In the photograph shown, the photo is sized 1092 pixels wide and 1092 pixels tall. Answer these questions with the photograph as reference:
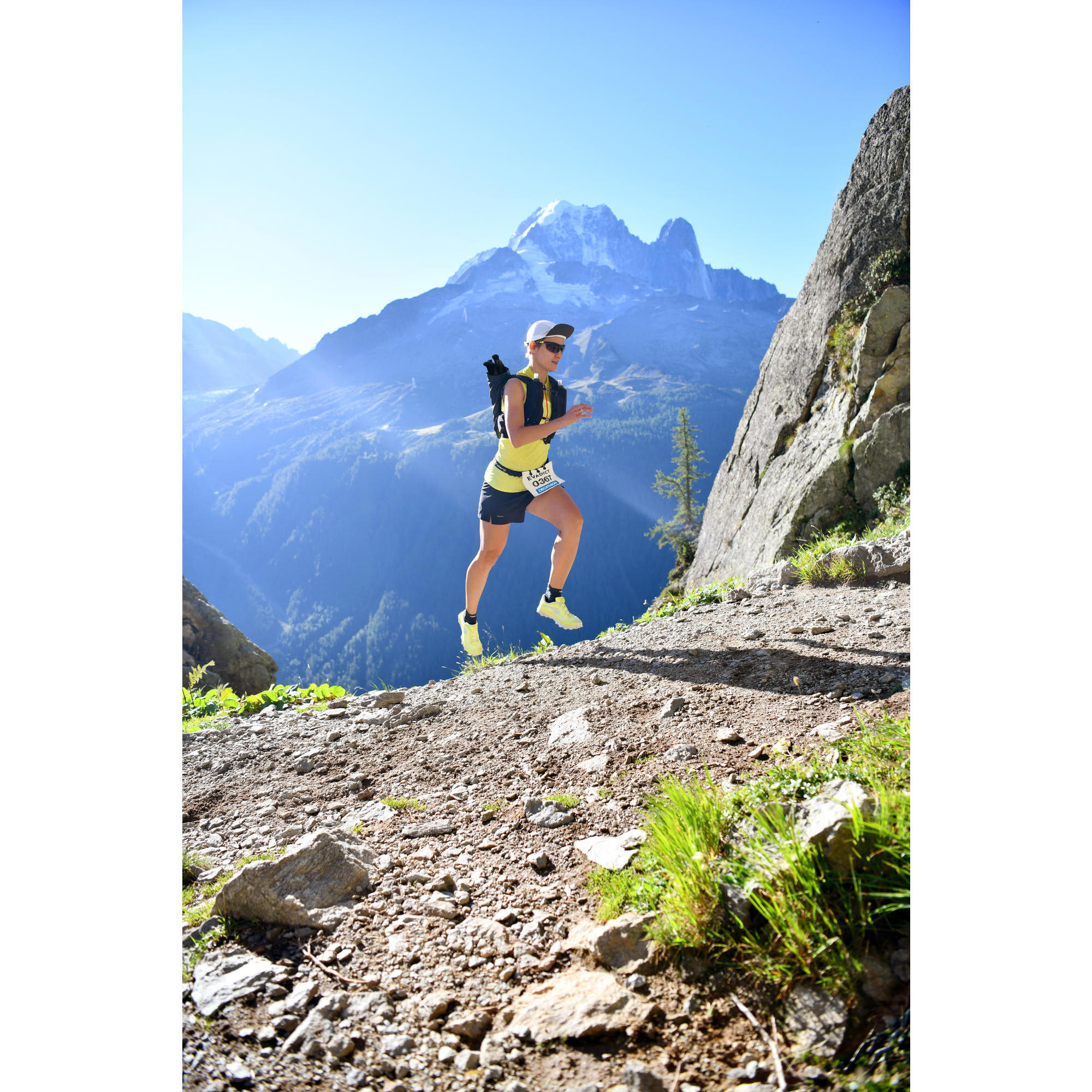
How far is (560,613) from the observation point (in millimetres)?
5879

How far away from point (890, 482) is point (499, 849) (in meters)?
6.73

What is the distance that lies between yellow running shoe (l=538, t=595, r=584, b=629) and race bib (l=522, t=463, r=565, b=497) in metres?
1.11

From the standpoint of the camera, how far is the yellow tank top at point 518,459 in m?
4.95

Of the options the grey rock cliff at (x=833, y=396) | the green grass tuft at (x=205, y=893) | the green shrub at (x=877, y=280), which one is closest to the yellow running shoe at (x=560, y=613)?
the green grass tuft at (x=205, y=893)

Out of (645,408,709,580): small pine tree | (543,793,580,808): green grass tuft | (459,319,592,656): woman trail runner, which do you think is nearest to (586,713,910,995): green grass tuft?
(543,793,580,808): green grass tuft

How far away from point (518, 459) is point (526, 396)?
0.55 m

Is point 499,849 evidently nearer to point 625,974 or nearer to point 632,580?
point 625,974

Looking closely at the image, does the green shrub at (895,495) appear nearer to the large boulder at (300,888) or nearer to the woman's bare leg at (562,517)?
the woman's bare leg at (562,517)

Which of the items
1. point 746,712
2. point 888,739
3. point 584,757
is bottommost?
point 584,757

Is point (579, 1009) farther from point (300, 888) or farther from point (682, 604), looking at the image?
point (682, 604)

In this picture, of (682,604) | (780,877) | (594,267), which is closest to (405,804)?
(780,877)

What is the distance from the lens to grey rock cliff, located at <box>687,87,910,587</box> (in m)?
7.60

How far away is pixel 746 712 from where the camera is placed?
9.78ft
